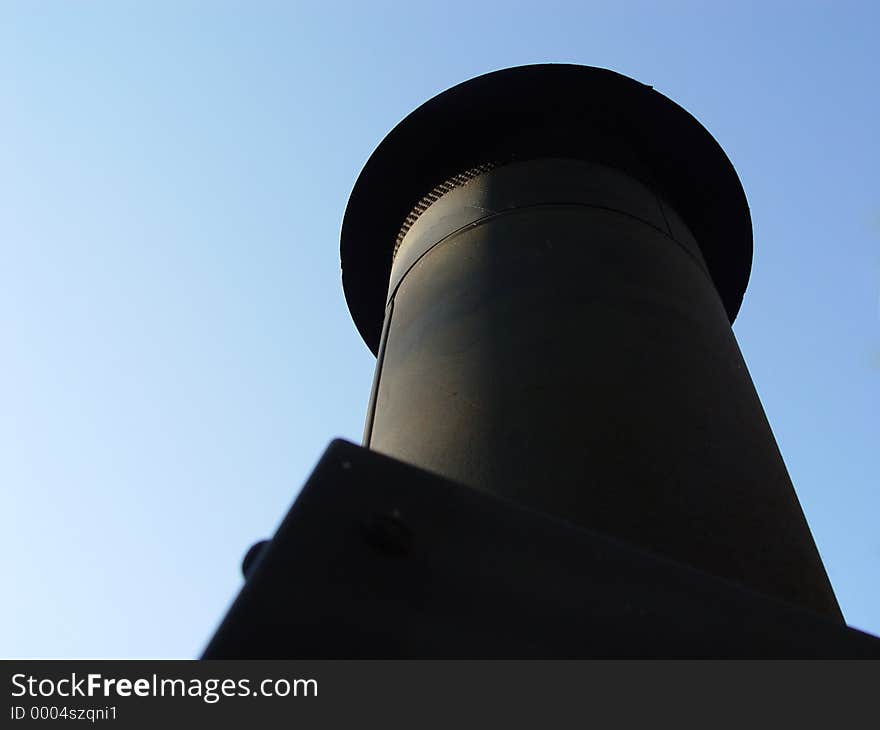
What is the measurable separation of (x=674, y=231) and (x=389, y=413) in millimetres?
2265

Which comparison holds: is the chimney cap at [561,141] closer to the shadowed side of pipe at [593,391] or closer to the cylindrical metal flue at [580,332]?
the cylindrical metal flue at [580,332]

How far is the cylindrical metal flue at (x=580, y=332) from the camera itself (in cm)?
247

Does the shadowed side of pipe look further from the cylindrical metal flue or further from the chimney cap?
the chimney cap

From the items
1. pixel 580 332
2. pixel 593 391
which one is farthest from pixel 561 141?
pixel 593 391

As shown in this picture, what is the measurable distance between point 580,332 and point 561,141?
2479 mm

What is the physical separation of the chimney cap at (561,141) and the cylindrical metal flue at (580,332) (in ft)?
0.05

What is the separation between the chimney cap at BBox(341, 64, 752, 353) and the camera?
5.48 metres

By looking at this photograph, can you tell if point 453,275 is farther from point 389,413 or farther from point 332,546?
point 332,546

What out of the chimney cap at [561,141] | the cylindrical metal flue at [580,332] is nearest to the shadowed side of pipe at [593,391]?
the cylindrical metal flue at [580,332]

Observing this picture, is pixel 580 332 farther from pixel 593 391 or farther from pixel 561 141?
pixel 561 141

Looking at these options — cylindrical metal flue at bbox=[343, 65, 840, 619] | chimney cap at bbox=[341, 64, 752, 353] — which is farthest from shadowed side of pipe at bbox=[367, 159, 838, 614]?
chimney cap at bbox=[341, 64, 752, 353]
